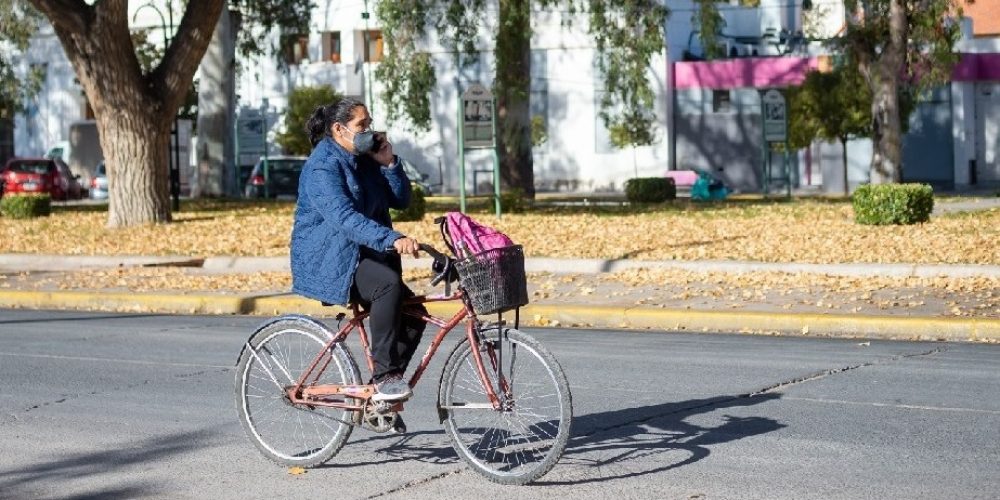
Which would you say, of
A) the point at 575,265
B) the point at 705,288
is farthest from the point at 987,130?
the point at 705,288

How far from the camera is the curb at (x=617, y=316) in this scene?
1431 cm

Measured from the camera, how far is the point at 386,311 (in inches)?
295

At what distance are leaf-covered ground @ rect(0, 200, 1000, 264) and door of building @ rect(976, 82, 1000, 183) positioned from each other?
71.4ft

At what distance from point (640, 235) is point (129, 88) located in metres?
9.33

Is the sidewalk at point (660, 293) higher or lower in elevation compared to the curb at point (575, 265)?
lower

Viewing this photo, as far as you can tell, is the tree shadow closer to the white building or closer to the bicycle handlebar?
the bicycle handlebar

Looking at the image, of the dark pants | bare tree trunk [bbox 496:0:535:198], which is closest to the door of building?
bare tree trunk [bbox 496:0:535:198]

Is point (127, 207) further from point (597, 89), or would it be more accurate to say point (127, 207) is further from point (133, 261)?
point (597, 89)

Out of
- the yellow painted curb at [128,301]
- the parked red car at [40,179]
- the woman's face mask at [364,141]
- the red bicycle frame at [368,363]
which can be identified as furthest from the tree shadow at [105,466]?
the parked red car at [40,179]

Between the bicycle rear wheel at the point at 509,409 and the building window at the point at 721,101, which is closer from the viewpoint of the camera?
the bicycle rear wheel at the point at 509,409

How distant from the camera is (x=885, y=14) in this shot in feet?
121

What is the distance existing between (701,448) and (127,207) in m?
21.8

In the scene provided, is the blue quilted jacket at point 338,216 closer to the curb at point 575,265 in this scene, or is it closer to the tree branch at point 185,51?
the curb at point 575,265

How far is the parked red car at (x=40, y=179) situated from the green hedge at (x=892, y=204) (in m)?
32.8
